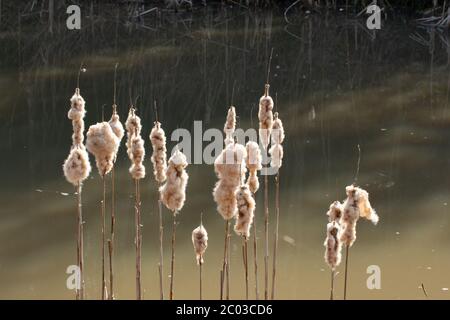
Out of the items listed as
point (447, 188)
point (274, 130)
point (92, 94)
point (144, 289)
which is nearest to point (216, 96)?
point (92, 94)

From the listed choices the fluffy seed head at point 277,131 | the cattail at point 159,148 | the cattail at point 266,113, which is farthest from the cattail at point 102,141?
the fluffy seed head at point 277,131

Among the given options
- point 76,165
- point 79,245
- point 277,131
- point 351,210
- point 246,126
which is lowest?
point 79,245

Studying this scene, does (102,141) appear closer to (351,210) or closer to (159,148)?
(159,148)

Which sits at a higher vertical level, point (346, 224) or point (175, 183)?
point (175, 183)

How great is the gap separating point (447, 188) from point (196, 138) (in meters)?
2.04

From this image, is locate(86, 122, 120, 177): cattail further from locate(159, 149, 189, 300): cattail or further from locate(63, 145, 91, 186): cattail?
locate(159, 149, 189, 300): cattail

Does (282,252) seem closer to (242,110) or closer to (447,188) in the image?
(447,188)

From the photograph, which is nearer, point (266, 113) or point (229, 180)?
point (229, 180)

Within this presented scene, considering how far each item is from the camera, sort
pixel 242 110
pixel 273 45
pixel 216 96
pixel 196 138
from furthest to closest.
Result: pixel 273 45, pixel 216 96, pixel 242 110, pixel 196 138

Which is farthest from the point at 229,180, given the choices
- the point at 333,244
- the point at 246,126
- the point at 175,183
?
the point at 246,126

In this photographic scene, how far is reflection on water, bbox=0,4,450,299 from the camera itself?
4.48m

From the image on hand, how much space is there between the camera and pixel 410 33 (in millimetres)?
11586

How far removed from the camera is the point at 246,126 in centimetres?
707

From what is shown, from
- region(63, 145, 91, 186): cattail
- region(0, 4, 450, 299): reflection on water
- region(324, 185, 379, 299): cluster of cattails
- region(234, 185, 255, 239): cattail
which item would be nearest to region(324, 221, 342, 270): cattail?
region(324, 185, 379, 299): cluster of cattails
